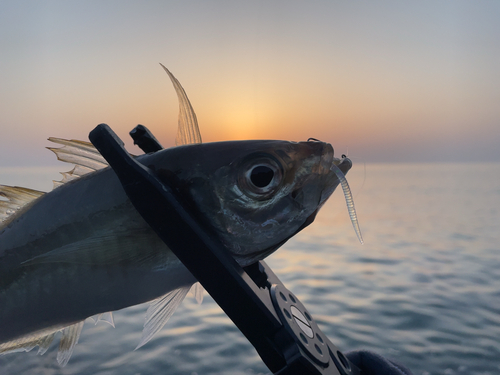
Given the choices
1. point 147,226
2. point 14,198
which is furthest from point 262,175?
point 14,198

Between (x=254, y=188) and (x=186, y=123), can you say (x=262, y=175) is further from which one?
(x=186, y=123)

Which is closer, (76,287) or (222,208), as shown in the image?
(222,208)

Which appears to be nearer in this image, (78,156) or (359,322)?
(78,156)

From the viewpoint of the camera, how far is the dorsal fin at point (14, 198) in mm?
1861

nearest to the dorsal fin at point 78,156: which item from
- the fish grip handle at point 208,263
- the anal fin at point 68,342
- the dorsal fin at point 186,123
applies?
the dorsal fin at point 186,123

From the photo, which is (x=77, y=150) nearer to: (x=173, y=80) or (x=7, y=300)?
(x=173, y=80)

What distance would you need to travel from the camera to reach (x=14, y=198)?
1.88 m

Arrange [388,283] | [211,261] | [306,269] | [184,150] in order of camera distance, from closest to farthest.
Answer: [211,261]
[184,150]
[388,283]
[306,269]

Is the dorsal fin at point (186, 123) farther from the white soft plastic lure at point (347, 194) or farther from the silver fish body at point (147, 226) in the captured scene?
the white soft plastic lure at point (347, 194)

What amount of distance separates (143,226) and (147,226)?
17mm

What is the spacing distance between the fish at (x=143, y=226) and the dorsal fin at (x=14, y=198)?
24 centimetres

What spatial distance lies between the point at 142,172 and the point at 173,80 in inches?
32.0

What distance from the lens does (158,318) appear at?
171 centimetres

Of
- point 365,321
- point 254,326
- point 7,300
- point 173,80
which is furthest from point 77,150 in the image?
point 365,321
